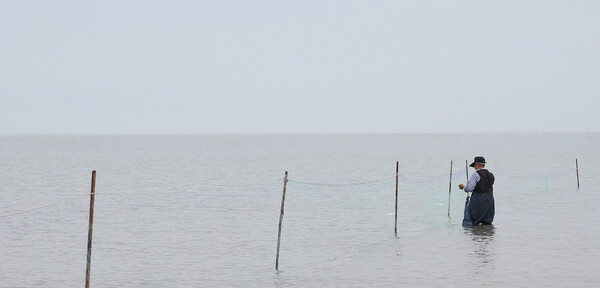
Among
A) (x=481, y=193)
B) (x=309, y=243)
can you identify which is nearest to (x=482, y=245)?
(x=481, y=193)

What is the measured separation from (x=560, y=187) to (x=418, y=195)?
860 cm

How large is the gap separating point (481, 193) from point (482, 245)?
2172 mm

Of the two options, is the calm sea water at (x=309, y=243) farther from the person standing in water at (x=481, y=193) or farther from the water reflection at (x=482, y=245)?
the person standing in water at (x=481, y=193)

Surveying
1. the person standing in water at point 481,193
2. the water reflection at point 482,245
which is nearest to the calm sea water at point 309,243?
the water reflection at point 482,245

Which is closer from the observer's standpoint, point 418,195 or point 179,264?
point 179,264

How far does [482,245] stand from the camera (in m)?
19.2

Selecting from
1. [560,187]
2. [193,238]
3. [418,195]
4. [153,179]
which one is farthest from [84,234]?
[153,179]

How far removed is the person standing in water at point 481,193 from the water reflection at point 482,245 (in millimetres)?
310

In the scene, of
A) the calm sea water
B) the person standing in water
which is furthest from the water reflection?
the person standing in water

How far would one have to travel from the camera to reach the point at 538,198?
112 feet

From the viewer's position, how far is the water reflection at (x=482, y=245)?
53.9 feet

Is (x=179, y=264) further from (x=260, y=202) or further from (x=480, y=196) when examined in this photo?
(x=260, y=202)

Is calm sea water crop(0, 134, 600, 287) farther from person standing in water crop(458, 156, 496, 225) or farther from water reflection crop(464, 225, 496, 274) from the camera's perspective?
person standing in water crop(458, 156, 496, 225)

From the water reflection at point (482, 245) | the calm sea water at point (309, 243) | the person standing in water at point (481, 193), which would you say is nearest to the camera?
the calm sea water at point (309, 243)
